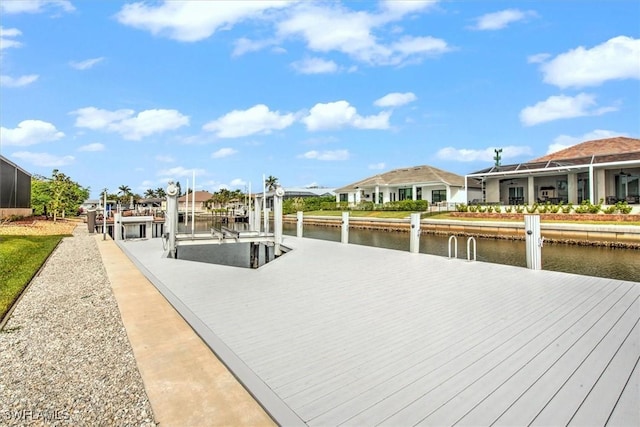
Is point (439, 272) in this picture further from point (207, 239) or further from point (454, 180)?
point (454, 180)

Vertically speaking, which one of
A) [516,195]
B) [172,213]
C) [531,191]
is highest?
[531,191]

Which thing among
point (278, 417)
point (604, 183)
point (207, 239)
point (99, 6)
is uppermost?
point (99, 6)

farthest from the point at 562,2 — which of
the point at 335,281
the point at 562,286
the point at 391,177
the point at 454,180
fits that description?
the point at 391,177

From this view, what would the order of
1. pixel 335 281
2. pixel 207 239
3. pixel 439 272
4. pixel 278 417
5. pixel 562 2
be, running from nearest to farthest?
Answer: pixel 278 417 < pixel 335 281 < pixel 439 272 < pixel 207 239 < pixel 562 2

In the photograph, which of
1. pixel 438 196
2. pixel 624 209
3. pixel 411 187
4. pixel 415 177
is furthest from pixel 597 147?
pixel 624 209

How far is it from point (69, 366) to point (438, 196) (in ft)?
117

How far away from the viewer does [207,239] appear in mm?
10367

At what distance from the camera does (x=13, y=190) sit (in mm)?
26219

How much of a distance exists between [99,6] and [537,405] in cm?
1415

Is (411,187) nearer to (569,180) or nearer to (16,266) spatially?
(569,180)

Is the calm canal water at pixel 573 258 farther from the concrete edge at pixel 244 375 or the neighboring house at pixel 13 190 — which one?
the neighboring house at pixel 13 190

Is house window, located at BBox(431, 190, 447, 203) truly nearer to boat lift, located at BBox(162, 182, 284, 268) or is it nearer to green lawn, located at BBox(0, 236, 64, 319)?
boat lift, located at BBox(162, 182, 284, 268)

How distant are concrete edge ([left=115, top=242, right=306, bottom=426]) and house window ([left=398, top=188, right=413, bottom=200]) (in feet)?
116

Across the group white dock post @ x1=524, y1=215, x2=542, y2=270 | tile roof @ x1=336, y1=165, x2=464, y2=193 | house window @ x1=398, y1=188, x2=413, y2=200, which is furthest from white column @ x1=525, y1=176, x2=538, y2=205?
white dock post @ x1=524, y1=215, x2=542, y2=270
